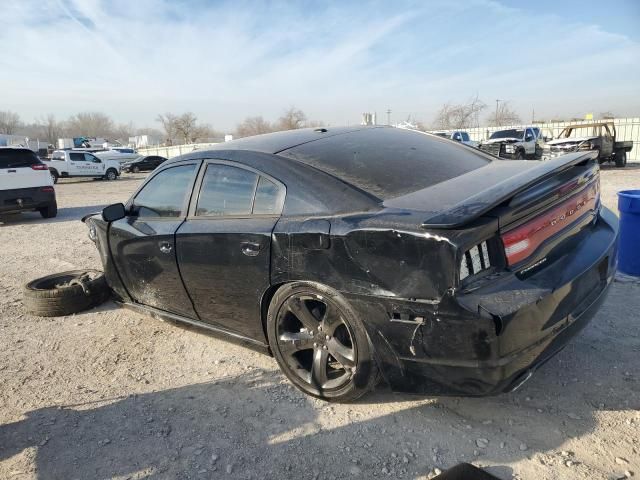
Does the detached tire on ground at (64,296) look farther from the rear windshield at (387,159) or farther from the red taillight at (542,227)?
the red taillight at (542,227)

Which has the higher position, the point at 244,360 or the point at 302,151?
the point at 302,151

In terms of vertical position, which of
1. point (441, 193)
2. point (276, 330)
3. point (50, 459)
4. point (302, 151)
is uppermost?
point (302, 151)

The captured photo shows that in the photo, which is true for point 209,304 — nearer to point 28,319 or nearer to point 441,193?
point 441,193

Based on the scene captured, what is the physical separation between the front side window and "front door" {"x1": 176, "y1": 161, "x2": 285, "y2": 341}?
0.18 meters

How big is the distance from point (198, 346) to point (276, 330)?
111 cm

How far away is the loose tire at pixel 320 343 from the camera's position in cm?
247

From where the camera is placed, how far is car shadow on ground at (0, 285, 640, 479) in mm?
2268

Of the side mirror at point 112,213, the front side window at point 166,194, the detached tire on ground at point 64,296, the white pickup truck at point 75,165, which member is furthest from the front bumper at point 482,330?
the white pickup truck at point 75,165

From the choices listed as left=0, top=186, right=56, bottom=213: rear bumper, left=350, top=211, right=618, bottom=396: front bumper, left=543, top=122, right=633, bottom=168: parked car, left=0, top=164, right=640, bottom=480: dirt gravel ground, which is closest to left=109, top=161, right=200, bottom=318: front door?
left=0, top=164, right=640, bottom=480: dirt gravel ground

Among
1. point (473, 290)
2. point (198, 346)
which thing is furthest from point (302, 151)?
point (198, 346)

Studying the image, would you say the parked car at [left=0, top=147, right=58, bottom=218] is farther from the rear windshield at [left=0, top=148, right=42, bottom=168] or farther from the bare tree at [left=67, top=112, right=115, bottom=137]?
the bare tree at [left=67, top=112, right=115, bottom=137]

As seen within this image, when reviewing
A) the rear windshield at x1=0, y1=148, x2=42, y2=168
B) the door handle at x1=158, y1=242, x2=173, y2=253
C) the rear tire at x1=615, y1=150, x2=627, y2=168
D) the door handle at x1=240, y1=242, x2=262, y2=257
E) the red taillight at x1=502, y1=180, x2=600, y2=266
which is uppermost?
the rear windshield at x1=0, y1=148, x2=42, y2=168

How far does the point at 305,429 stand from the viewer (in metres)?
2.54

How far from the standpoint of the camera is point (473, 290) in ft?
6.78
